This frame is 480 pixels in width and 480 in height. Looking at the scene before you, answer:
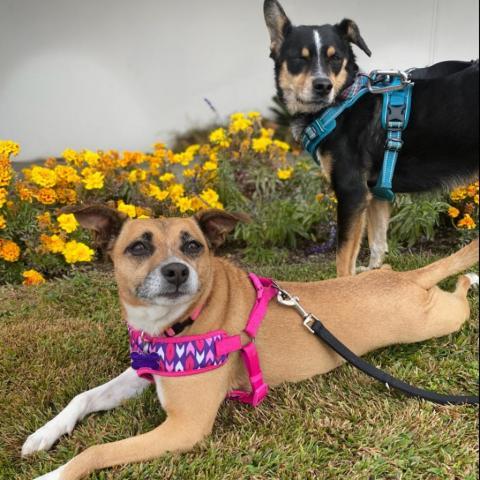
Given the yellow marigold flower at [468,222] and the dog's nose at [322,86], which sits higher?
the dog's nose at [322,86]

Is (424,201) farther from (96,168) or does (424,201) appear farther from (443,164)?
(96,168)

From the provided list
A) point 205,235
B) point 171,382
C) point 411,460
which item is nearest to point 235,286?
point 205,235

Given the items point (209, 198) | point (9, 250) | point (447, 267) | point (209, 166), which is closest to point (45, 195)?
point (9, 250)

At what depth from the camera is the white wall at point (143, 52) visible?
2752mm

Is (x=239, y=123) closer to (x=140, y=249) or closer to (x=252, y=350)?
(x=140, y=249)

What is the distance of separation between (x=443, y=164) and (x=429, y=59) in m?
0.73

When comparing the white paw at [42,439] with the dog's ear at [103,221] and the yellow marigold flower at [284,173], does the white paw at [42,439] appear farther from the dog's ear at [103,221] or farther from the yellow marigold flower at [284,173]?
the yellow marigold flower at [284,173]

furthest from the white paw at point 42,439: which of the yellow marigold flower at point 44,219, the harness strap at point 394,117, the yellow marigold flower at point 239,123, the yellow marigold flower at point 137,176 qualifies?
the yellow marigold flower at point 239,123

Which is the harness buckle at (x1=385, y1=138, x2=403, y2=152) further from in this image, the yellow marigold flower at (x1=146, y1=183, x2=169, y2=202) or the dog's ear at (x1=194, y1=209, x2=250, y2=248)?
the yellow marigold flower at (x1=146, y1=183, x2=169, y2=202)

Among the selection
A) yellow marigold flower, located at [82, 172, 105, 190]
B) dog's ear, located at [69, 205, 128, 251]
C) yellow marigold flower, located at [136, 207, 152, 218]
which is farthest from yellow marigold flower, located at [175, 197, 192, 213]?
dog's ear, located at [69, 205, 128, 251]

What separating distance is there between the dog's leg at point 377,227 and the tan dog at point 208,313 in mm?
1011

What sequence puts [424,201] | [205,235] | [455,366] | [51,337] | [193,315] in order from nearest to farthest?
[193,315]
[205,235]
[455,366]
[51,337]
[424,201]

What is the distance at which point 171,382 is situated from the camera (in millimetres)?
2391

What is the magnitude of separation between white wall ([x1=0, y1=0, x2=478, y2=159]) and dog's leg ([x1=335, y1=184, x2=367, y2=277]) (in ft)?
3.32
